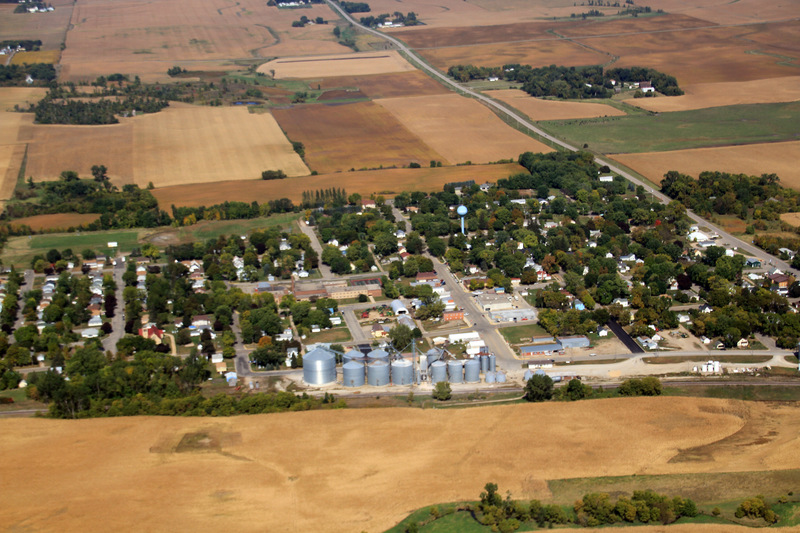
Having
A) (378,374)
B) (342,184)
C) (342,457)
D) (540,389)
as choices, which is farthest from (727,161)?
(342,457)

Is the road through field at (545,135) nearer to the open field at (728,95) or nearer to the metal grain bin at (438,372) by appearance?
the open field at (728,95)

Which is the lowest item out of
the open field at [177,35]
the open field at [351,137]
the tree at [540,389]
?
the tree at [540,389]

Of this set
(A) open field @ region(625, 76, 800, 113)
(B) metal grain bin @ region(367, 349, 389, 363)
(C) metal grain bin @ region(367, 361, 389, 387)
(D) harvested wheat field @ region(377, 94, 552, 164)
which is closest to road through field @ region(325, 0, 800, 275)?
(D) harvested wheat field @ region(377, 94, 552, 164)

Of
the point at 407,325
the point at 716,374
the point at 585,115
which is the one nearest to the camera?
the point at 716,374

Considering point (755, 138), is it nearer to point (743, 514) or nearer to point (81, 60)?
point (743, 514)

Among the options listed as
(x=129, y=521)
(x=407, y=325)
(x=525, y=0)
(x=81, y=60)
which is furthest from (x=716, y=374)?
(x=525, y=0)

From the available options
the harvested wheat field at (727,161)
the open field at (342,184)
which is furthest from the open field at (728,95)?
the open field at (342,184)
